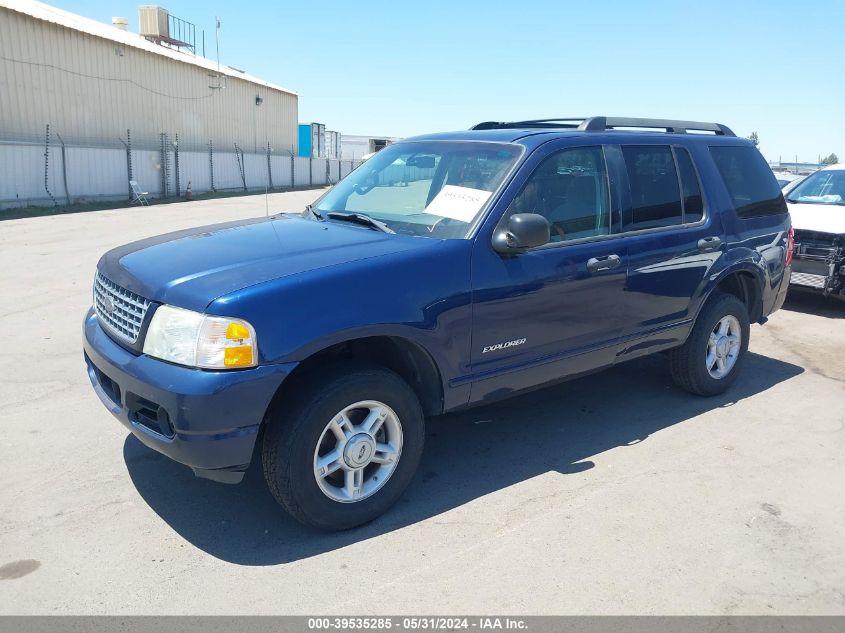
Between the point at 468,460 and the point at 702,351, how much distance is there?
2.16 metres

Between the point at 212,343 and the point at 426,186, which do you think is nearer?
the point at 212,343

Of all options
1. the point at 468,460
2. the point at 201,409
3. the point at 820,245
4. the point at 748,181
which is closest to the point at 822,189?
the point at 820,245

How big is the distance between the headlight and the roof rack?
111 inches

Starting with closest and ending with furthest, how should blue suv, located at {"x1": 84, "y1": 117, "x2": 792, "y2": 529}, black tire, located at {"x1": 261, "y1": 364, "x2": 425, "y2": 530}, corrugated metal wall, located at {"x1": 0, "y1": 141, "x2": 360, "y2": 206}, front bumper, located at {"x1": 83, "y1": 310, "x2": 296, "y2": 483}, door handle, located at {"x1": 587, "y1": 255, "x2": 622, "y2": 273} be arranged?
front bumper, located at {"x1": 83, "y1": 310, "x2": 296, "y2": 483}
blue suv, located at {"x1": 84, "y1": 117, "x2": 792, "y2": 529}
black tire, located at {"x1": 261, "y1": 364, "x2": 425, "y2": 530}
door handle, located at {"x1": 587, "y1": 255, "x2": 622, "y2": 273}
corrugated metal wall, located at {"x1": 0, "y1": 141, "x2": 360, "y2": 206}

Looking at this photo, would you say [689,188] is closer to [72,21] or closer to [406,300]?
[406,300]

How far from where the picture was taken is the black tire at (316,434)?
325 cm

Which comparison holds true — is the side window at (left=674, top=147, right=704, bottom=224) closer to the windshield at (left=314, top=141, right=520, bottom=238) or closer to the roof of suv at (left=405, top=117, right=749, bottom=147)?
the roof of suv at (left=405, top=117, right=749, bottom=147)

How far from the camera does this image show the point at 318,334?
3215mm

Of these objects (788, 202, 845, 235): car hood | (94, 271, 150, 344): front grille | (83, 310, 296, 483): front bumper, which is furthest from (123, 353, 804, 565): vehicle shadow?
(788, 202, 845, 235): car hood

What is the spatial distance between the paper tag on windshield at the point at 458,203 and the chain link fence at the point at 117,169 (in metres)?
9.27

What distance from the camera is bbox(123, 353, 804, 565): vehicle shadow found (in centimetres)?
351

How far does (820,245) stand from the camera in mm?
8484

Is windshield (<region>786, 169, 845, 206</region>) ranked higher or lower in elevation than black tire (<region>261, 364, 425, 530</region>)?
higher
